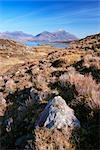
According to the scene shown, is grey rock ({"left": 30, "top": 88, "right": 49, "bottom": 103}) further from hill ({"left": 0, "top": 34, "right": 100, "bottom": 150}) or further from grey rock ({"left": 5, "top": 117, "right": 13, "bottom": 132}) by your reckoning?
grey rock ({"left": 5, "top": 117, "right": 13, "bottom": 132})

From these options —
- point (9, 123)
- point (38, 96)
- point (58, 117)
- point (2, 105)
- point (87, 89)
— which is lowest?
point (9, 123)

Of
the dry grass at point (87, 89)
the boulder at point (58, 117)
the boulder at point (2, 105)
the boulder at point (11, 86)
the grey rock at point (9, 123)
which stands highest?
the dry grass at point (87, 89)

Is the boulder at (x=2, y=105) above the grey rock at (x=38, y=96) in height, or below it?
below

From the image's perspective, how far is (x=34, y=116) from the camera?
33.2ft

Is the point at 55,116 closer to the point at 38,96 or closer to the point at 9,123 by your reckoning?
the point at 9,123

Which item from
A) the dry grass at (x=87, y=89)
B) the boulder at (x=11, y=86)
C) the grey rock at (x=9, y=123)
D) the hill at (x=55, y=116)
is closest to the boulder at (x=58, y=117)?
the hill at (x=55, y=116)

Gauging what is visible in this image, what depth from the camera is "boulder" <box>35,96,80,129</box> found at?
819 cm

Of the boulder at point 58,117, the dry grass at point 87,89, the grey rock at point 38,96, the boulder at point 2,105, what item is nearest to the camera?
the boulder at point 58,117

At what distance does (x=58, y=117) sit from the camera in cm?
836

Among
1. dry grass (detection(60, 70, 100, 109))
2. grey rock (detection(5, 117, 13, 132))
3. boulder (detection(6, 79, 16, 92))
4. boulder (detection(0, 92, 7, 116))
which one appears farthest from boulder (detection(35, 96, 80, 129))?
boulder (detection(6, 79, 16, 92))

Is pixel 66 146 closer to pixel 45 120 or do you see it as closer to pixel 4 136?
pixel 45 120

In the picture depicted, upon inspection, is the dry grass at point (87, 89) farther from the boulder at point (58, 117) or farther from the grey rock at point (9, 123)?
the grey rock at point (9, 123)

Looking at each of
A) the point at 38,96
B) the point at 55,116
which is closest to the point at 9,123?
the point at 38,96

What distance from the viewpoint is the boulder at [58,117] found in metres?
8.19
